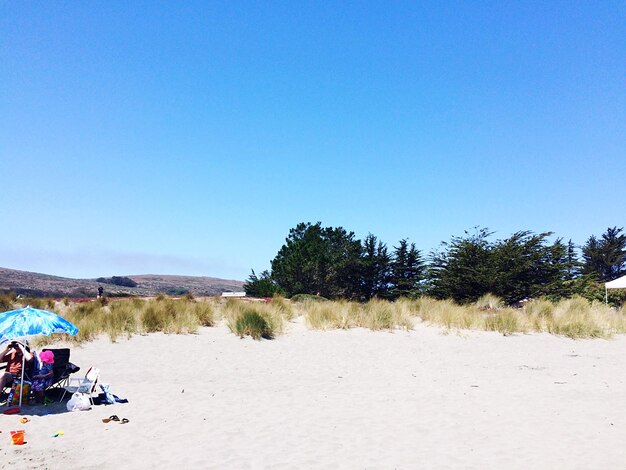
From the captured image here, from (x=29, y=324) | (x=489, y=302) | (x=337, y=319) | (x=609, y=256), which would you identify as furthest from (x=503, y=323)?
(x=609, y=256)

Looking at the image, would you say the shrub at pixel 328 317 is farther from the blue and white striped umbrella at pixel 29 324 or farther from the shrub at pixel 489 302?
the blue and white striped umbrella at pixel 29 324

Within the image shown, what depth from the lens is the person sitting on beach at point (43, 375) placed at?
788cm

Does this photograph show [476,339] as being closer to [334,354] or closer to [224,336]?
[334,354]

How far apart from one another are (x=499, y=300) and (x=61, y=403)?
813 inches

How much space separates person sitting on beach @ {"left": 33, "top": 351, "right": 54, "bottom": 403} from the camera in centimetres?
788

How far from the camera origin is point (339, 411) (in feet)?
25.1

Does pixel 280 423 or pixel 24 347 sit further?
pixel 24 347

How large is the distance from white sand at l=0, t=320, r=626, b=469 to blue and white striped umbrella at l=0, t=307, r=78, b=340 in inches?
48.5

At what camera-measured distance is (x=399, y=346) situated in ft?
47.0

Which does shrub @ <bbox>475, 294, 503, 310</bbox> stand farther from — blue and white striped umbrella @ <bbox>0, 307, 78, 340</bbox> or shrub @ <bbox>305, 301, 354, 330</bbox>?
blue and white striped umbrella @ <bbox>0, 307, 78, 340</bbox>

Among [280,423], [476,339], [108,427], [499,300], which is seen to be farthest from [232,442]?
[499,300]

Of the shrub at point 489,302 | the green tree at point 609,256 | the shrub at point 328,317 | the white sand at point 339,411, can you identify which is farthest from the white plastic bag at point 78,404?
the green tree at point 609,256

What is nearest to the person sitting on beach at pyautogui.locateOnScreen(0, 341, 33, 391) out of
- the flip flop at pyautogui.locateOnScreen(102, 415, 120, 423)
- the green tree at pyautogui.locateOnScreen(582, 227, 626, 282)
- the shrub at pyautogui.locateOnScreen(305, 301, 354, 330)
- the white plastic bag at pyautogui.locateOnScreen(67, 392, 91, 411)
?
the white plastic bag at pyautogui.locateOnScreen(67, 392, 91, 411)

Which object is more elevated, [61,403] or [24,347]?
[24,347]
